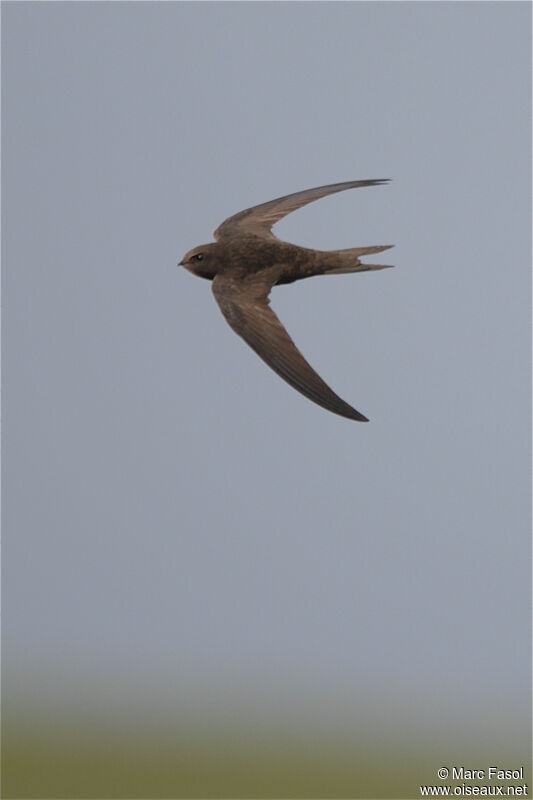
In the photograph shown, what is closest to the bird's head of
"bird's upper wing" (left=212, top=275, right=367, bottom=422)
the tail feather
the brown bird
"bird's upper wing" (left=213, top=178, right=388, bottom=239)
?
the brown bird

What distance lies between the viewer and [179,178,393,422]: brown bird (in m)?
11.5

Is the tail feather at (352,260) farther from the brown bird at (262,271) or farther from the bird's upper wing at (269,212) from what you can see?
the bird's upper wing at (269,212)

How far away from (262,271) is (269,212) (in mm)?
1411

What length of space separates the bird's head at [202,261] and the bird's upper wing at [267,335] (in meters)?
0.24

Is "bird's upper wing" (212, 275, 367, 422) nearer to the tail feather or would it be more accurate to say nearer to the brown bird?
the brown bird

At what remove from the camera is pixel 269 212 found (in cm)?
1361

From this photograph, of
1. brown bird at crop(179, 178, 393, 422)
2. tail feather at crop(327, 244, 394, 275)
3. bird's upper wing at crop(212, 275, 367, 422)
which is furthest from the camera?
tail feather at crop(327, 244, 394, 275)

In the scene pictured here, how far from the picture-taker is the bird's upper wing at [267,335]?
11.1m

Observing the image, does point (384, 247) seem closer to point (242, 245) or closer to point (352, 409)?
point (242, 245)

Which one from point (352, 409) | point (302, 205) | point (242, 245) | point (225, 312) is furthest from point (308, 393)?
point (302, 205)

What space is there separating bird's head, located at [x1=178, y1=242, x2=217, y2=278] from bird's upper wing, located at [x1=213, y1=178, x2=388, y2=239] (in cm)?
41

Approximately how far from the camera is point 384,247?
41.1 ft

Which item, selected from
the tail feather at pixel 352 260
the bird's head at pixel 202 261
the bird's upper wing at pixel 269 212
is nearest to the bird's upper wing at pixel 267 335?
→ the bird's head at pixel 202 261

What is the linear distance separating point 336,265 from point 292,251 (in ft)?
1.28
